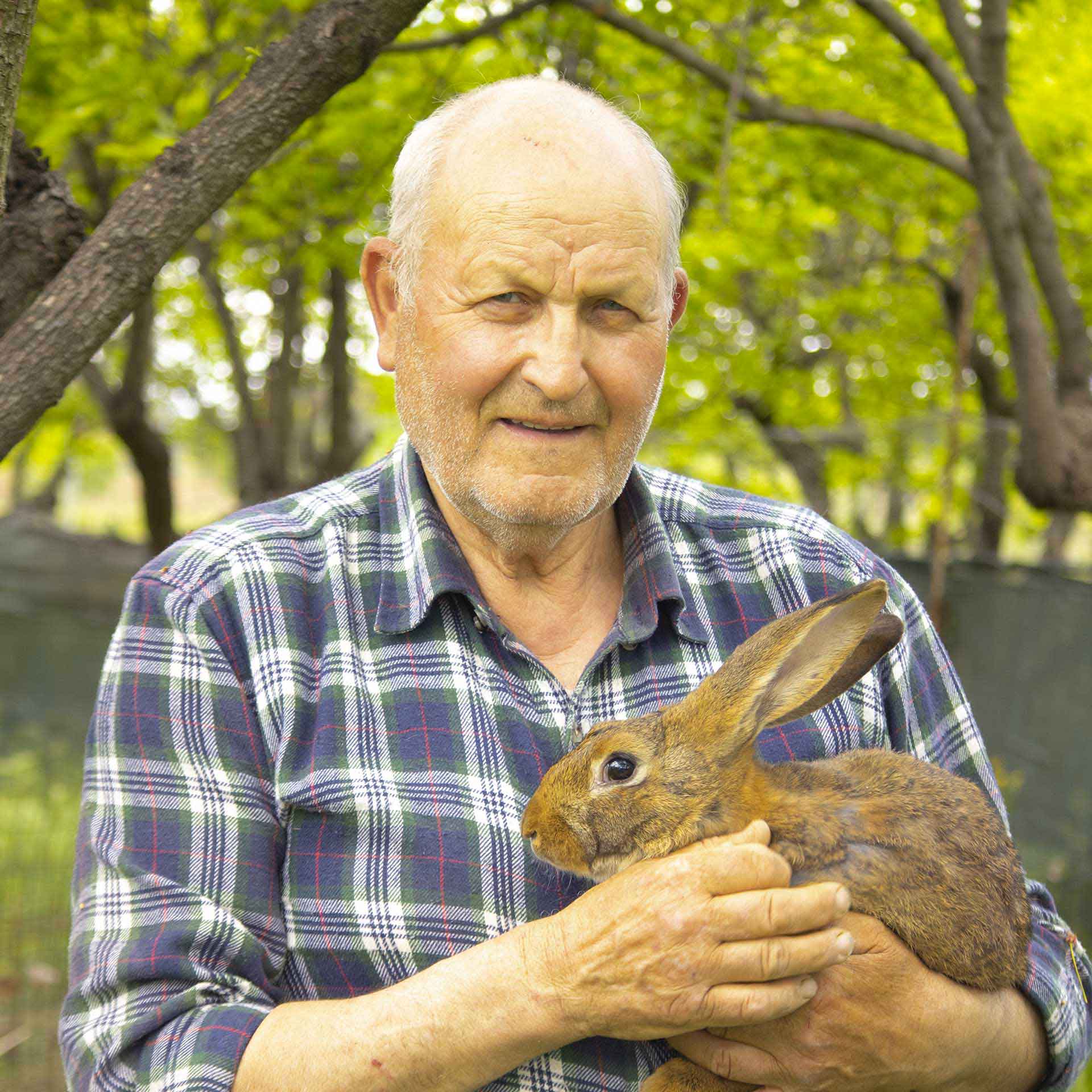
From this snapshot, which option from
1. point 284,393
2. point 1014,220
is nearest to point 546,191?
point 1014,220

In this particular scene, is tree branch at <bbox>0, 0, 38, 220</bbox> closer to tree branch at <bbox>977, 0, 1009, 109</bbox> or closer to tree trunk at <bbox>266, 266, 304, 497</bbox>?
tree branch at <bbox>977, 0, 1009, 109</bbox>

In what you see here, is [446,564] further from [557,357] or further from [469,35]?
[469,35]

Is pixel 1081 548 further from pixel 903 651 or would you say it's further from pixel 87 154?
pixel 903 651

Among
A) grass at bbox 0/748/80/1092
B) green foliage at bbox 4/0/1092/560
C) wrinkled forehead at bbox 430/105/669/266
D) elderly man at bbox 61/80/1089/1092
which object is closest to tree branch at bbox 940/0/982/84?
green foliage at bbox 4/0/1092/560

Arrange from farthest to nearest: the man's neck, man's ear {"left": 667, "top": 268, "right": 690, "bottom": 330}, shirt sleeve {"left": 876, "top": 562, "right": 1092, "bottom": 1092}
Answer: man's ear {"left": 667, "top": 268, "right": 690, "bottom": 330}, the man's neck, shirt sleeve {"left": 876, "top": 562, "right": 1092, "bottom": 1092}

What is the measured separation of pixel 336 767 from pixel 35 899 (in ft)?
19.1

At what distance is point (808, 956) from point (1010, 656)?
552 centimetres

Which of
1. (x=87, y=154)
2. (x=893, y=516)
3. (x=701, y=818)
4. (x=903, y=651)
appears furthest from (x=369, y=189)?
(x=893, y=516)

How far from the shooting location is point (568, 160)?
2.46 m

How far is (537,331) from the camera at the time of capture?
2.44m

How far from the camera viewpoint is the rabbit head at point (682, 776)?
7.15ft

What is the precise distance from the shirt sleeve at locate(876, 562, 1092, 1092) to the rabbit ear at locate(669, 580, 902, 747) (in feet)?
1.59

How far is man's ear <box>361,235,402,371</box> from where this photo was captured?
2729 millimetres

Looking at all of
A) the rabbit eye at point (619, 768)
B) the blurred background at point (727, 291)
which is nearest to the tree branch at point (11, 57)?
the blurred background at point (727, 291)
